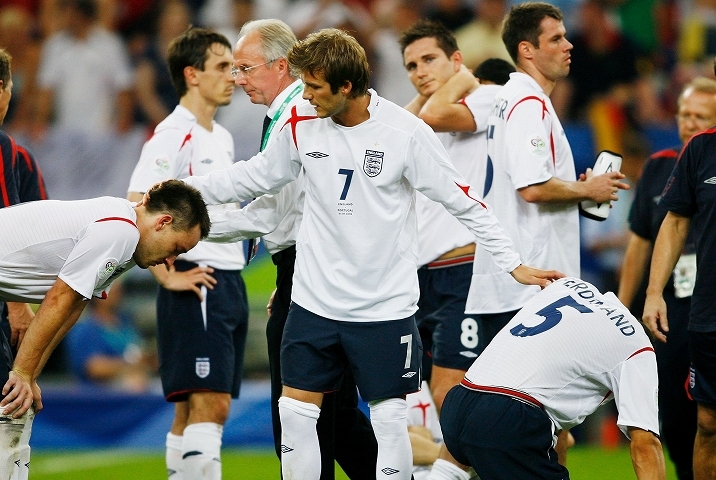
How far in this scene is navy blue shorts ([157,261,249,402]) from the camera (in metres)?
5.87

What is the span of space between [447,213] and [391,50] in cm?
638

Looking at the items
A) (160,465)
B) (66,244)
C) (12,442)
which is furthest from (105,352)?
(66,244)

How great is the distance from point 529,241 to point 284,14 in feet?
25.0

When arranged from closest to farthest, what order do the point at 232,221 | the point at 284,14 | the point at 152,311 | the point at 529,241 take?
the point at 232,221, the point at 529,241, the point at 152,311, the point at 284,14

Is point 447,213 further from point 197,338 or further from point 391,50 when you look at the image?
point 391,50

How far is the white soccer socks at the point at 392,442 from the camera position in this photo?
4.62m

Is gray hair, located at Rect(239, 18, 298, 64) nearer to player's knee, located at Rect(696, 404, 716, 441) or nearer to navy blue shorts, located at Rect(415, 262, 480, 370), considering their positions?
navy blue shorts, located at Rect(415, 262, 480, 370)

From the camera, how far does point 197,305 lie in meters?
5.95

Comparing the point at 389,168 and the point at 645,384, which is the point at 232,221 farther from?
the point at 645,384

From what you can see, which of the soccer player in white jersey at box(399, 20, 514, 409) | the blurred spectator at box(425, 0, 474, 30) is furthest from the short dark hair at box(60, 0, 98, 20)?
the soccer player in white jersey at box(399, 20, 514, 409)

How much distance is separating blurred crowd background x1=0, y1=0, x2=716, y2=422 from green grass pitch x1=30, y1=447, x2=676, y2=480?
131 centimetres

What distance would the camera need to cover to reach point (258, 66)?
17.7ft

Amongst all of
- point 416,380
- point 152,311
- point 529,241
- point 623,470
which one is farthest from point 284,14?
point 416,380

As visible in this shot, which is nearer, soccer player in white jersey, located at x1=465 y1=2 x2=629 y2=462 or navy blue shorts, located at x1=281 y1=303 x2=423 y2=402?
navy blue shorts, located at x1=281 y1=303 x2=423 y2=402
